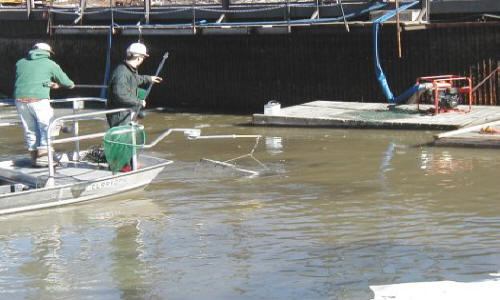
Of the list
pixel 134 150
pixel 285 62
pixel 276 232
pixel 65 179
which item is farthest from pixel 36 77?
pixel 285 62

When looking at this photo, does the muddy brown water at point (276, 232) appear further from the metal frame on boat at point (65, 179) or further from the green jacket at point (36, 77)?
the green jacket at point (36, 77)

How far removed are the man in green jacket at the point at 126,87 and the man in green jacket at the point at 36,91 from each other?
0.58 m

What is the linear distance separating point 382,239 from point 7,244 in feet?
13.5

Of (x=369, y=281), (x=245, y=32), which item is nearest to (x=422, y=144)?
(x=245, y=32)

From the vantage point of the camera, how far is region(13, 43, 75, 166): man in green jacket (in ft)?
42.0

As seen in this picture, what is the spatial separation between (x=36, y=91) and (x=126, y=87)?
3.87ft

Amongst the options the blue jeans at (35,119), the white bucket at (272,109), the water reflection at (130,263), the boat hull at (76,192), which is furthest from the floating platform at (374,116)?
the water reflection at (130,263)

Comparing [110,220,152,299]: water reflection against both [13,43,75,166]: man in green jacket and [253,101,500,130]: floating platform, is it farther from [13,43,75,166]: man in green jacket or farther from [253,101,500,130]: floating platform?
[253,101,500,130]: floating platform

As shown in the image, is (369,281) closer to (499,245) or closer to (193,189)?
(499,245)

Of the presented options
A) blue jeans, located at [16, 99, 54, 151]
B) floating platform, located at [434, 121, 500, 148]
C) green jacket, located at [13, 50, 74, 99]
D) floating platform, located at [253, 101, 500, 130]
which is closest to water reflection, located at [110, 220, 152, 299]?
blue jeans, located at [16, 99, 54, 151]

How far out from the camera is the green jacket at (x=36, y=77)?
12.8 metres

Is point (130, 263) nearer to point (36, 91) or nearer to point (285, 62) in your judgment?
point (36, 91)

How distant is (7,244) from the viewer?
35.2 feet

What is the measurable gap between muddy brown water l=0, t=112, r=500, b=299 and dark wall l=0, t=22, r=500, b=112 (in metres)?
4.40
